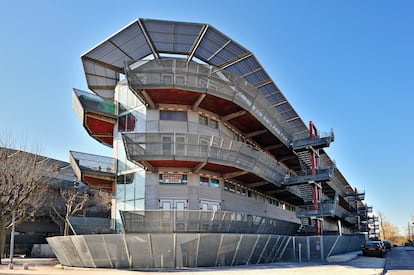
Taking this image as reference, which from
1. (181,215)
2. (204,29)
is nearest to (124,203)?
(181,215)

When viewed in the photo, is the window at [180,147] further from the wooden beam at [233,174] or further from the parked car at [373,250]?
the parked car at [373,250]

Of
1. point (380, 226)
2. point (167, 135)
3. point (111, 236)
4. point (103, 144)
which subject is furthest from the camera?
point (380, 226)

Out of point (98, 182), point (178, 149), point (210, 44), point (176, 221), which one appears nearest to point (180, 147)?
point (178, 149)

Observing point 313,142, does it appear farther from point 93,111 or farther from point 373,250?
point 93,111

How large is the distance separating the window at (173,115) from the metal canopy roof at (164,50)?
4823 mm

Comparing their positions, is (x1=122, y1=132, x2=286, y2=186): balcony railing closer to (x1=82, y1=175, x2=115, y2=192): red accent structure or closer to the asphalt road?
(x1=82, y1=175, x2=115, y2=192): red accent structure

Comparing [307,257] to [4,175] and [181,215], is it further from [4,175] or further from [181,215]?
[4,175]

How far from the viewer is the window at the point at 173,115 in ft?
98.3

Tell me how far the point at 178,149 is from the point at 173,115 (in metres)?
4.28

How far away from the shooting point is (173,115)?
30.2m

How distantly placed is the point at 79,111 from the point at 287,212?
28.9 m

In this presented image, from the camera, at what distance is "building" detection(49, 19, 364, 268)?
76.4 feet

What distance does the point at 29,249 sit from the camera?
5278 centimetres

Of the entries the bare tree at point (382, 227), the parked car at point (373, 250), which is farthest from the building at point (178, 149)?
the bare tree at point (382, 227)
